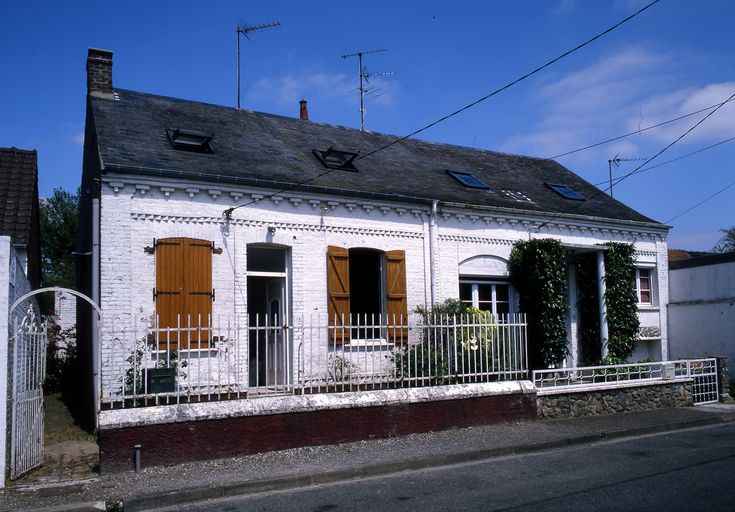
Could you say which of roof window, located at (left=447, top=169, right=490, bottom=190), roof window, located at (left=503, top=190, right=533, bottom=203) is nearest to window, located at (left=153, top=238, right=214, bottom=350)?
roof window, located at (left=447, top=169, right=490, bottom=190)

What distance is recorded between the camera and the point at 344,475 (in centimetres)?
866

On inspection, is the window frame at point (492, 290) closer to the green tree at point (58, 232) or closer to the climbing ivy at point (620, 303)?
the climbing ivy at point (620, 303)

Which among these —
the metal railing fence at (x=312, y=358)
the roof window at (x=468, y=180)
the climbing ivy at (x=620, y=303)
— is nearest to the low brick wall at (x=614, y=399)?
the metal railing fence at (x=312, y=358)

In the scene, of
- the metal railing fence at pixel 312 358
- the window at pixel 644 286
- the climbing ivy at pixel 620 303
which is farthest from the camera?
the window at pixel 644 286

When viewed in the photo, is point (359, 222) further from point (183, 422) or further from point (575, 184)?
point (575, 184)

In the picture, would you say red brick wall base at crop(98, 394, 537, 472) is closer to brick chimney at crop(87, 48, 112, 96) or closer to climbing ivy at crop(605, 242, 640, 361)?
climbing ivy at crop(605, 242, 640, 361)

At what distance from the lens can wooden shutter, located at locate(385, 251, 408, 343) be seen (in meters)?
14.2

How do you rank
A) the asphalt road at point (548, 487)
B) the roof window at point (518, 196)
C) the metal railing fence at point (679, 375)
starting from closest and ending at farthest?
the asphalt road at point (548, 487), the metal railing fence at point (679, 375), the roof window at point (518, 196)

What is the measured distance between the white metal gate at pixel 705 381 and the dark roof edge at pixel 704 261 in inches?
144

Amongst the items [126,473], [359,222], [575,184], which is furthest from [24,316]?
[575,184]

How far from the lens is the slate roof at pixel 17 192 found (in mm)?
13227

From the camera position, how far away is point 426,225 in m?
15.0

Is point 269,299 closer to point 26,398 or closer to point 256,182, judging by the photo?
point 256,182

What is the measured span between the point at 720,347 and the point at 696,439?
308 inches
